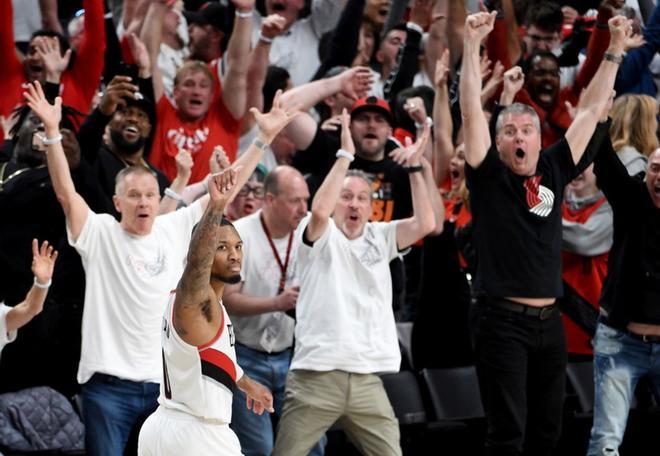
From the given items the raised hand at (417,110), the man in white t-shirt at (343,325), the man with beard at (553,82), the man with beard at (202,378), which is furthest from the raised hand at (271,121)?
the man with beard at (553,82)

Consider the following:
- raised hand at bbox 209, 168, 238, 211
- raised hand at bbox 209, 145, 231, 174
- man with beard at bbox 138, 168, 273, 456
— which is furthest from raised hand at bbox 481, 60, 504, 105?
raised hand at bbox 209, 168, 238, 211

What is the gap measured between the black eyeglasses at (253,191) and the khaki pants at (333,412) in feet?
4.62

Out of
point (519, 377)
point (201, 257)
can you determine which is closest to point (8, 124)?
point (201, 257)

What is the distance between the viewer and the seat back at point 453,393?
322 inches

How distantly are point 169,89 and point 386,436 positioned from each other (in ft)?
12.2

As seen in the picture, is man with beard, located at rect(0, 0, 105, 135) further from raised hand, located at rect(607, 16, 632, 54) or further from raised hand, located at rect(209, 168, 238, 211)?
raised hand, located at rect(209, 168, 238, 211)

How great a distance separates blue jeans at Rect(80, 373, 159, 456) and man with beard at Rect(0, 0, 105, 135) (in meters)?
2.70

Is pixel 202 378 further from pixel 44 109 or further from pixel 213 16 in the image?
pixel 213 16

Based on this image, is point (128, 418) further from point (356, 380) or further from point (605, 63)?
point (605, 63)

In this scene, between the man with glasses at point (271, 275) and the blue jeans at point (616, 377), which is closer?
the blue jeans at point (616, 377)

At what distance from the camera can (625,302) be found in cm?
723

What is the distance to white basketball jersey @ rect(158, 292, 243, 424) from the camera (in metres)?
5.36

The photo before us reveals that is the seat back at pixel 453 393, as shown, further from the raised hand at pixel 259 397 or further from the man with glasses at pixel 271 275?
the raised hand at pixel 259 397

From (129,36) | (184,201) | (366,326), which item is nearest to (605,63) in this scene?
(366,326)
